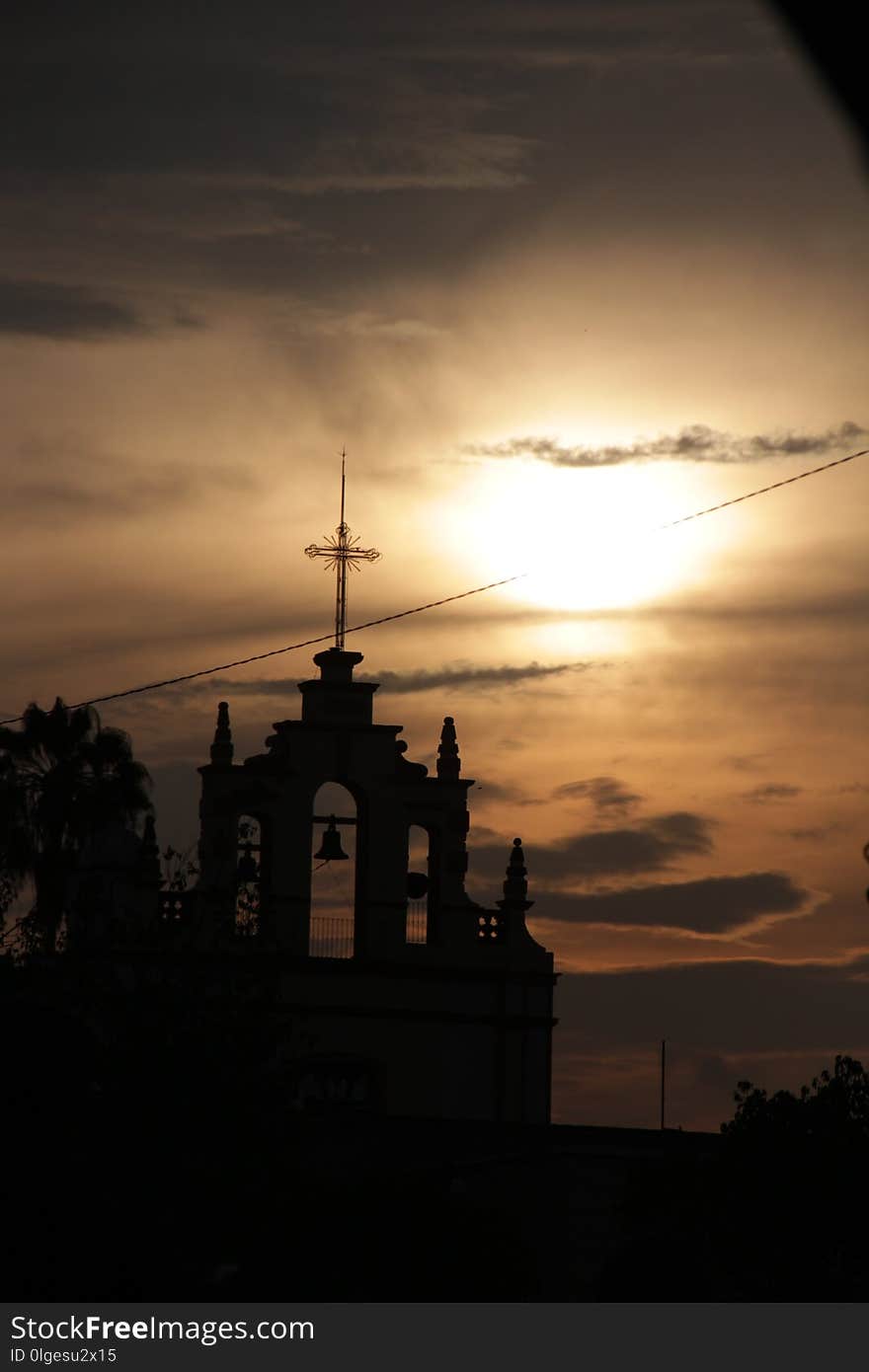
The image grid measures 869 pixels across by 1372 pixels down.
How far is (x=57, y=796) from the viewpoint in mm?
49125

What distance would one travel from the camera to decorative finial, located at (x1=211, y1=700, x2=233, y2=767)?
41000 millimetres

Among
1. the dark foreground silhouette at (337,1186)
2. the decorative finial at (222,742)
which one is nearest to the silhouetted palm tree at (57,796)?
the decorative finial at (222,742)

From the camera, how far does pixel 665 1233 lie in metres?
26.3

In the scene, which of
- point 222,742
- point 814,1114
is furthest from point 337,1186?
point 222,742

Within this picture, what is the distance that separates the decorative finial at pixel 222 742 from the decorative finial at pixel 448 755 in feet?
14.5

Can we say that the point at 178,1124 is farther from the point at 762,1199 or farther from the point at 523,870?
the point at 523,870

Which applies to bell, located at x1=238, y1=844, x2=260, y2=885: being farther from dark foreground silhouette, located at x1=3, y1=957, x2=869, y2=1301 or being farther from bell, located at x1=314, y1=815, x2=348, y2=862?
dark foreground silhouette, located at x1=3, y1=957, x2=869, y2=1301

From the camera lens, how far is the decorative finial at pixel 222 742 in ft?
135

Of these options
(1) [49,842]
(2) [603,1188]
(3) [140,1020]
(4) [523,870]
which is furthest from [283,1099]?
(1) [49,842]

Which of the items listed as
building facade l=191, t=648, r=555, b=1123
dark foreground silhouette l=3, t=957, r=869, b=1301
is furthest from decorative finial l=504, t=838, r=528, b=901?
dark foreground silhouette l=3, t=957, r=869, b=1301

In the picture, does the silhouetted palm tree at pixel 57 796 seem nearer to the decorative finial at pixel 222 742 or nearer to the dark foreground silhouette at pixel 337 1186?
the decorative finial at pixel 222 742

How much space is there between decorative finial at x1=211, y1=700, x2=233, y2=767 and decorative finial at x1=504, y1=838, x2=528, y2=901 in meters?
6.79

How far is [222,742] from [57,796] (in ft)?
31.2

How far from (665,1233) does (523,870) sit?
1763 cm
